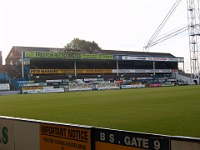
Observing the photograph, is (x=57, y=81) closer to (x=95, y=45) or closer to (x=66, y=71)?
(x=66, y=71)

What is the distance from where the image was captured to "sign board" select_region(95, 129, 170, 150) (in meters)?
4.55

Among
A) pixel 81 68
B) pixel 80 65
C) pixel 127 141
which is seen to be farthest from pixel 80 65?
pixel 127 141

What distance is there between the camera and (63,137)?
6285 mm

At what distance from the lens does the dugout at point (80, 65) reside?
70.9m

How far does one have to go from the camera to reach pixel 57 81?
70.9 metres

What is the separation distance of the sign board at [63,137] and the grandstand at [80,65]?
205 ft

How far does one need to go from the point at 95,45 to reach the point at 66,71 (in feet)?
138

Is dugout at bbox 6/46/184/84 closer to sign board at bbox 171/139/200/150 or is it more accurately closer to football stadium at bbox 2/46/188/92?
football stadium at bbox 2/46/188/92

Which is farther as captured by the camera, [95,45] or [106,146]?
[95,45]

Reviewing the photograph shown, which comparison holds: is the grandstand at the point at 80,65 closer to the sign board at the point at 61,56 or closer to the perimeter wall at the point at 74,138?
the sign board at the point at 61,56

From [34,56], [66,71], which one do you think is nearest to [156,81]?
[66,71]

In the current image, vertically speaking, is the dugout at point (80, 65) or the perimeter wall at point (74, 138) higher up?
the dugout at point (80, 65)

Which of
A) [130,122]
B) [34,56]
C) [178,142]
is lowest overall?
[130,122]

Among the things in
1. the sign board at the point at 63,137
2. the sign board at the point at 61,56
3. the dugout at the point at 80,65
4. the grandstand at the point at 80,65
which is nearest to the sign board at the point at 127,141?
the sign board at the point at 63,137
